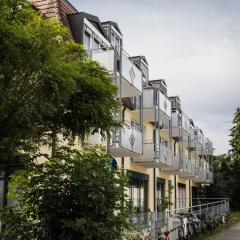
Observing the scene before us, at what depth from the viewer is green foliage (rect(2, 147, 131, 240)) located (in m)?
8.05

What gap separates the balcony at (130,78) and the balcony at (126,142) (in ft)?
5.52

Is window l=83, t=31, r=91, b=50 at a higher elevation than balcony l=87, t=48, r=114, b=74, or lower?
higher

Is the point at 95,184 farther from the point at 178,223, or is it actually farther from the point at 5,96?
the point at 178,223

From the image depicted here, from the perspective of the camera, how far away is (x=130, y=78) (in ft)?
67.2

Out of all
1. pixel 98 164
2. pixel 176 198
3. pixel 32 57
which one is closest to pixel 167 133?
pixel 176 198

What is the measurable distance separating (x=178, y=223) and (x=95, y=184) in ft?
38.4

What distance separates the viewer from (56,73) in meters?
6.63

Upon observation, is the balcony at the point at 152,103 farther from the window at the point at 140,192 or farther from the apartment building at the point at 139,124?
the window at the point at 140,192

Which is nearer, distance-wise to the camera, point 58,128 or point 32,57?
point 32,57

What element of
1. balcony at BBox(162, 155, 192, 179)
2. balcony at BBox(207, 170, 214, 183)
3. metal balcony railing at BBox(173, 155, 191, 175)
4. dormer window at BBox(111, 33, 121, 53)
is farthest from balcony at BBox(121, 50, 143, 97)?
balcony at BBox(207, 170, 214, 183)

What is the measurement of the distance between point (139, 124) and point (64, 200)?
726 inches

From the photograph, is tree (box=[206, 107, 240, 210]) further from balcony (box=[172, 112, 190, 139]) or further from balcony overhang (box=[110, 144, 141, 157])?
balcony overhang (box=[110, 144, 141, 157])

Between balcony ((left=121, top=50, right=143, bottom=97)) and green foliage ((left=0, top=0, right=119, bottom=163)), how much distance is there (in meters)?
11.5

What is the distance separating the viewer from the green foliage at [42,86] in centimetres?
633
